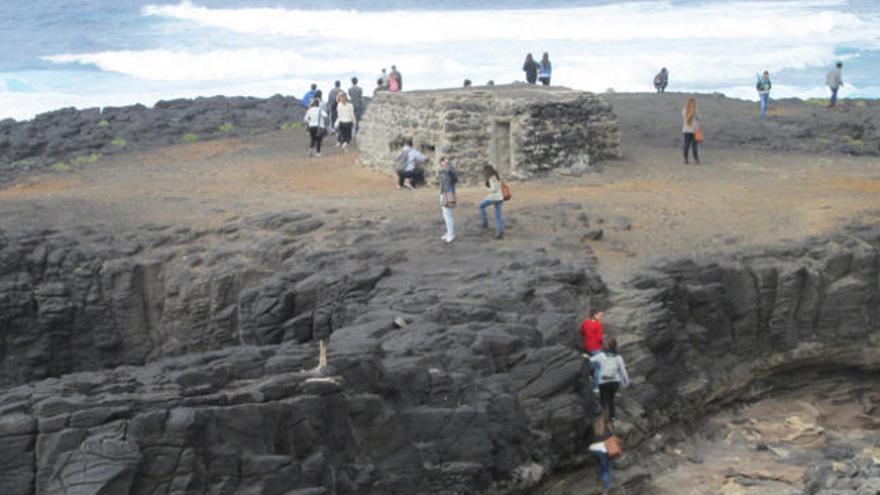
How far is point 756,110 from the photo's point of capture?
41.4 meters

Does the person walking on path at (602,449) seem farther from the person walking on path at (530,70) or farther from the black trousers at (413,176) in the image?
the person walking on path at (530,70)

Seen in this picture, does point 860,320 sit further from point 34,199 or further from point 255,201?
point 34,199

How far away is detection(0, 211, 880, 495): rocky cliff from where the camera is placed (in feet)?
49.1

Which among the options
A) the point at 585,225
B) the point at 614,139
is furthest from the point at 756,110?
the point at 585,225

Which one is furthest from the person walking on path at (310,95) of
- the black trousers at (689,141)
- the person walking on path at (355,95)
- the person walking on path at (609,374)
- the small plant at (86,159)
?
the person walking on path at (609,374)

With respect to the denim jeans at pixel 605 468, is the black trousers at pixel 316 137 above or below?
above

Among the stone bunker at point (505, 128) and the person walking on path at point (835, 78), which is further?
the person walking on path at point (835, 78)

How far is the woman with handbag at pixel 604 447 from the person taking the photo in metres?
19.0

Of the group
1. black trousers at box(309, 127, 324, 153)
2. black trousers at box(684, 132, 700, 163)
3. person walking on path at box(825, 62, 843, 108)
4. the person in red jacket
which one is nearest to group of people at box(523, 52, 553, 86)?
person walking on path at box(825, 62, 843, 108)

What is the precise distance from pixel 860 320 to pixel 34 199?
56.4 ft

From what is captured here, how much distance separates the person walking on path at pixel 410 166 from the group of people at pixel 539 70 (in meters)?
13.9

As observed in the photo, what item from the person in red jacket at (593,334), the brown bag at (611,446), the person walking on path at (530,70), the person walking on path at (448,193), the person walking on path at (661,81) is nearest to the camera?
the brown bag at (611,446)

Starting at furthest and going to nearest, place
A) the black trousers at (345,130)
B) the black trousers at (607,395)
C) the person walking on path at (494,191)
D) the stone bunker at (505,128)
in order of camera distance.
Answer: the black trousers at (345,130), the stone bunker at (505,128), the person walking on path at (494,191), the black trousers at (607,395)

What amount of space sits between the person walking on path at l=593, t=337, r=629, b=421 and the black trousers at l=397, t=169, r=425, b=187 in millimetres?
10008
